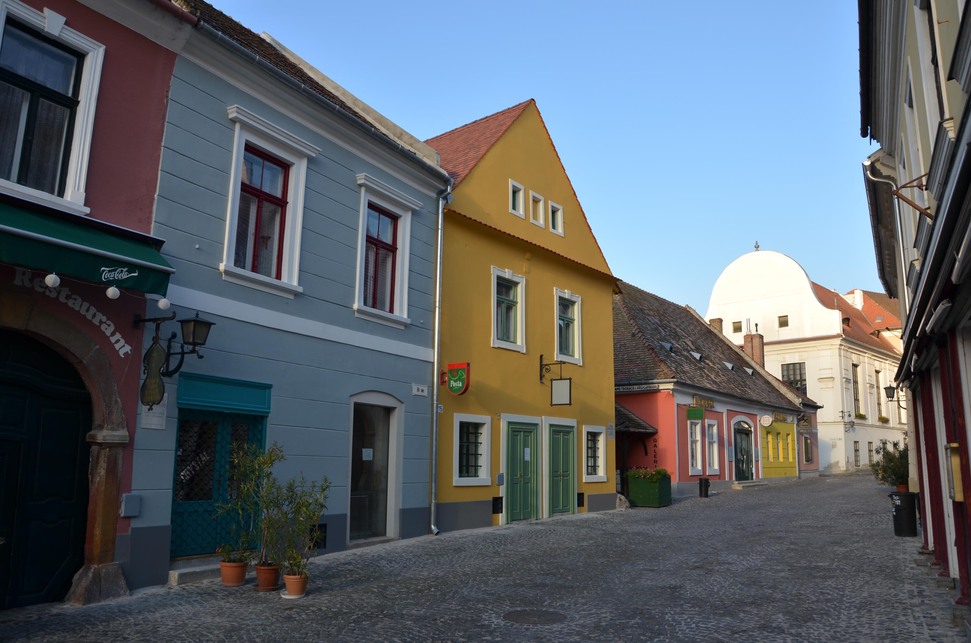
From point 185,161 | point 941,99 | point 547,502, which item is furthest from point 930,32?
point 547,502

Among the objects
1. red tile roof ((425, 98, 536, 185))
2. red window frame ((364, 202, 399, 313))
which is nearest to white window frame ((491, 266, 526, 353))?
red tile roof ((425, 98, 536, 185))

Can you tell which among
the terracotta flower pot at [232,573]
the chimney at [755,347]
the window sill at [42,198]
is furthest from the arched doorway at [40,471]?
the chimney at [755,347]

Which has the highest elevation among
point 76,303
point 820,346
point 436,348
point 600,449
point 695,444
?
point 820,346

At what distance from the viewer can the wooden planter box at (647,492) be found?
21109 millimetres

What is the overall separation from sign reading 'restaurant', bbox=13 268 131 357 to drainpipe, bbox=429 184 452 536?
21.3 feet

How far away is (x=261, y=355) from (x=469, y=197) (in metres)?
6.77

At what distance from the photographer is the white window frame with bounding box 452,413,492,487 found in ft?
48.9

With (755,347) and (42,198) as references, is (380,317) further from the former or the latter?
(755,347)

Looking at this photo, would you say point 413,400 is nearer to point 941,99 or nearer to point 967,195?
point 941,99

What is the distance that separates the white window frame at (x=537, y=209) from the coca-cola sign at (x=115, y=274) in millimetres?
11260

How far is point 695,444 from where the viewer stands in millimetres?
27609

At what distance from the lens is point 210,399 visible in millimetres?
9977

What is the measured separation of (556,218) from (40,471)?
13.5 m

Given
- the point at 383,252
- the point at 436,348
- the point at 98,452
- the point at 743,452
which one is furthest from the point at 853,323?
the point at 98,452
